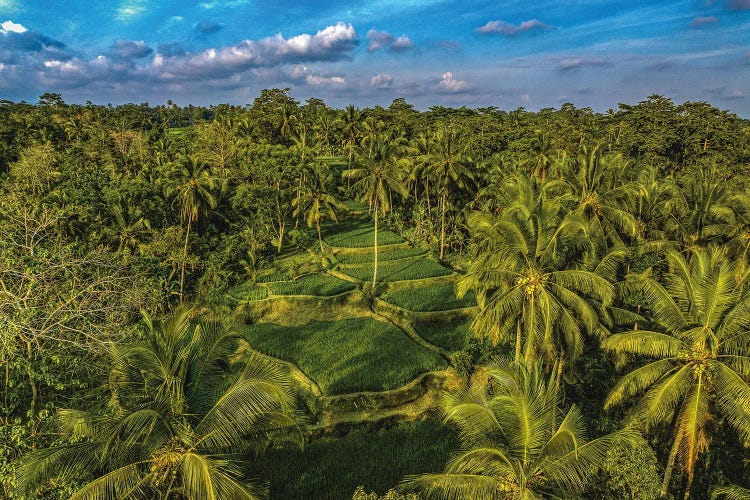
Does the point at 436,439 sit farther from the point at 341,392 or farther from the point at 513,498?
the point at 513,498

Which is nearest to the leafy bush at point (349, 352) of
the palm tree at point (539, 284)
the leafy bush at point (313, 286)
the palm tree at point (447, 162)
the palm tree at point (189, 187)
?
the leafy bush at point (313, 286)

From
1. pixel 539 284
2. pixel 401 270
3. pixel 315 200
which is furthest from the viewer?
pixel 315 200

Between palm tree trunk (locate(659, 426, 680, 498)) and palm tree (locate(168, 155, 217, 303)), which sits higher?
palm tree (locate(168, 155, 217, 303))

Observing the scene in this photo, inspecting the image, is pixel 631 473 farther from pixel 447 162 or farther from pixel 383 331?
pixel 447 162

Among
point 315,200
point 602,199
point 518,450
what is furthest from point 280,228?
point 518,450

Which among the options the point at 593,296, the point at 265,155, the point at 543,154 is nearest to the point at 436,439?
the point at 593,296

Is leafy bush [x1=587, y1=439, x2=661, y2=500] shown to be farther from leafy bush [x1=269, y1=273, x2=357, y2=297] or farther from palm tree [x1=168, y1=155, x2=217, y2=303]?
palm tree [x1=168, y1=155, x2=217, y2=303]

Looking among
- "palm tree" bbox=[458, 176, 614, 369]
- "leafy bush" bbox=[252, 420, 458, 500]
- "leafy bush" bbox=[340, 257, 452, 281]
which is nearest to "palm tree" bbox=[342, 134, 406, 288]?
"leafy bush" bbox=[340, 257, 452, 281]
